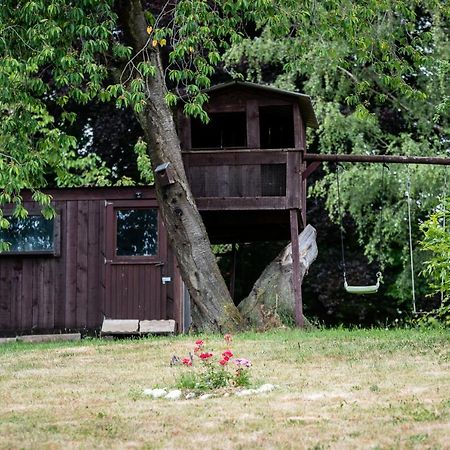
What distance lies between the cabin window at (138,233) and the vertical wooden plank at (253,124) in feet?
8.02

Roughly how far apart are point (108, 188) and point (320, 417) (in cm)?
1051

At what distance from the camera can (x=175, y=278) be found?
17141 millimetres

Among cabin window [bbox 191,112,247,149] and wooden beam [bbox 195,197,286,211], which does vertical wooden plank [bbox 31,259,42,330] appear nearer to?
cabin window [bbox 191,112,247,149]

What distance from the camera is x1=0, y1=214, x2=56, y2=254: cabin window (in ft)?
57.6

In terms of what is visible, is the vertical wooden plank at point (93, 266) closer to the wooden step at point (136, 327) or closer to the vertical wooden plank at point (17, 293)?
the wooden step at point (136, 327)

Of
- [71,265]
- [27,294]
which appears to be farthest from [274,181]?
[27,294]

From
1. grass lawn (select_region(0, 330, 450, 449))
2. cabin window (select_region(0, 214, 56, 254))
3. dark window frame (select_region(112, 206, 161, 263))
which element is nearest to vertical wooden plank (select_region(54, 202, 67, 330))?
cabin window (select_region(0, 214, 56, 254))

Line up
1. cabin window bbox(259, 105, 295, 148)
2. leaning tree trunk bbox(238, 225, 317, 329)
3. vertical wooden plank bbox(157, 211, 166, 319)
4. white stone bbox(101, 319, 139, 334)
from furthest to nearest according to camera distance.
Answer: cabin window bbox(259, 105, 295, 148)
vertical wooden plank bbox(157, 211, 166, 319)
white stone bbox(101, 319, 139, 334)
leaning tree trunk bbox(238, 225, 317, 329)

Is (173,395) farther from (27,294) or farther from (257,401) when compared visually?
(27,294)

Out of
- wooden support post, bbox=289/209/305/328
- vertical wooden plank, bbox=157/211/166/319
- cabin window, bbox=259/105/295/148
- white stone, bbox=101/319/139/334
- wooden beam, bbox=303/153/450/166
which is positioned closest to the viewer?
wooden support post, bbox=289/209/305/328

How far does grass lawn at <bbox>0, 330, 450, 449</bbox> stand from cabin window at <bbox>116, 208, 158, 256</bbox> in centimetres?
461

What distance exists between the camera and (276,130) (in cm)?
1745

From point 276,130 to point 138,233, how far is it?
120 inches

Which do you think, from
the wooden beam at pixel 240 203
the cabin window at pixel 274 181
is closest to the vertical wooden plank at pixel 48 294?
the wooden beam at pixel 240 203
